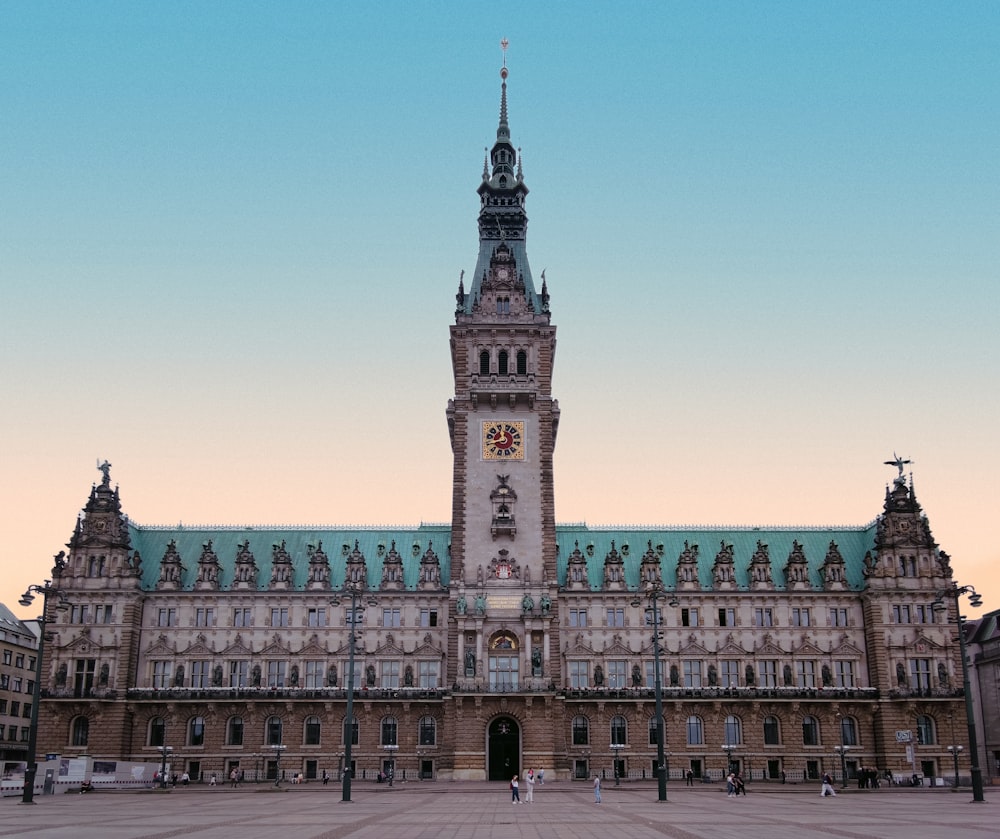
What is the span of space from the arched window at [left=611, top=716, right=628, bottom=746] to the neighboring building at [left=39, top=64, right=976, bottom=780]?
188 mm

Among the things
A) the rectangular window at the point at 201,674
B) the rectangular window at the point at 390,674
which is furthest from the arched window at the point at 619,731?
the rectangular window at the point at 201,674

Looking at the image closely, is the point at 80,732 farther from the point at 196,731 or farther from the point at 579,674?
the point at 579,674

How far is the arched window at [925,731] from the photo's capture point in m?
98.0

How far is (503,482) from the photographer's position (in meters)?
101

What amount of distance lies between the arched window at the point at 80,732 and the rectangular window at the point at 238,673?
14.0 meters

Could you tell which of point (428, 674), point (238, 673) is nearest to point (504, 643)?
point (428, 674)

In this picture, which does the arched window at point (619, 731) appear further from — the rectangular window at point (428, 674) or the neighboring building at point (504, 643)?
the rectangular window at point (428, 674)

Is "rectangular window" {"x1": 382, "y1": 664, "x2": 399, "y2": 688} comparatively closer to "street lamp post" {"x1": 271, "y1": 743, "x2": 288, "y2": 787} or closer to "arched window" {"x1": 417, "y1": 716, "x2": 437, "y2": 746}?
"arched window" {"x1": 417, "y1": 716, "x2": 437, "y2": 746}

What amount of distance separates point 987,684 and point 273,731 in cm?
8020

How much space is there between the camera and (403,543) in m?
110

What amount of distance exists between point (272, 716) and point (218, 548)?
20.1 metres

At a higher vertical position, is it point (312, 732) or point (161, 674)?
point (161, 674)

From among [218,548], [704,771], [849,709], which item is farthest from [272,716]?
[849,709]

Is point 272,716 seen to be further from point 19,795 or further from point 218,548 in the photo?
point 19,795
